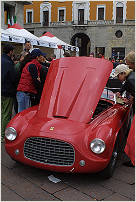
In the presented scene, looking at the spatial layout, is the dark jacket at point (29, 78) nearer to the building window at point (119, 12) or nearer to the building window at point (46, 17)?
the building window at point (119, 12)

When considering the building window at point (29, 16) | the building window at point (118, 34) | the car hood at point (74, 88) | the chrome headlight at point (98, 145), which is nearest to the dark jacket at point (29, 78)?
the car hood at point (74, 88)

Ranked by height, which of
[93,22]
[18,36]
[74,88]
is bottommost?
[74,88]

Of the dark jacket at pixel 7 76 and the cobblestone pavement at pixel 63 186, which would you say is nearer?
the cobblestone pavement at pixel 63 186

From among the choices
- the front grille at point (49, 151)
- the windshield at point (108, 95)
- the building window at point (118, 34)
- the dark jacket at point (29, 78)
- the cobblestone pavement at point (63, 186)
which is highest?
the building window at point (118, 34)

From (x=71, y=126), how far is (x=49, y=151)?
0.44m

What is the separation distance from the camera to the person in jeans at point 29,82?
4.54 meters

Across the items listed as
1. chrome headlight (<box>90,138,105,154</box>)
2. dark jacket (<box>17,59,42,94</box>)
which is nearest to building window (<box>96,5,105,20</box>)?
dark jacket (<box>17,59,42,94</box>)

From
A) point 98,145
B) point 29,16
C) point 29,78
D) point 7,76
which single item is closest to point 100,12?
point 29,16

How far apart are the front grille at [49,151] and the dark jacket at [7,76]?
160 cm

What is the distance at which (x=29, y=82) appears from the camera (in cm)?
463

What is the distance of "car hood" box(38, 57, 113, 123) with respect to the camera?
11.4 feet

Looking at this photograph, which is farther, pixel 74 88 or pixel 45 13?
pixel 45 13

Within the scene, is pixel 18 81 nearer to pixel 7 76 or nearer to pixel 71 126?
pixel 7 76

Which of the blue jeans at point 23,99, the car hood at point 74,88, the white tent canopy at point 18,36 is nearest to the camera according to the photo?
the car hood at point 74,88
